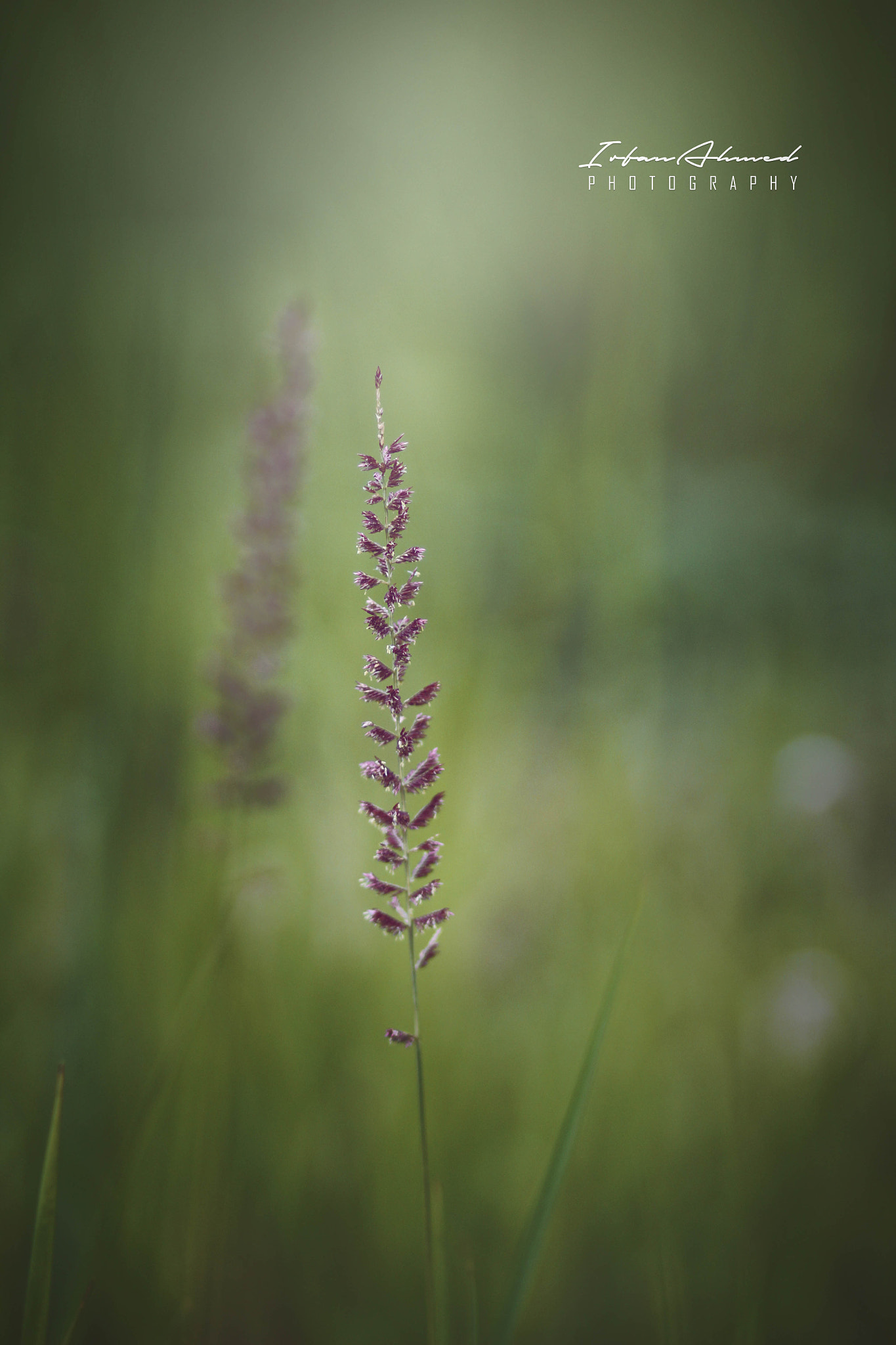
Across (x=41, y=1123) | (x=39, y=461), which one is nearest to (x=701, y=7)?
(x=39, y=461)

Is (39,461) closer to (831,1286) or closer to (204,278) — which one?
(204,278)

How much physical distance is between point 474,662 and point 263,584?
0.62ft

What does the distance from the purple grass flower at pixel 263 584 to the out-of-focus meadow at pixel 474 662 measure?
0.05 metres

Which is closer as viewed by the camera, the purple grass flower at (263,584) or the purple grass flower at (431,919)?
the purple grass flower at (431,919)

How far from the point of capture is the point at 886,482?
989mm

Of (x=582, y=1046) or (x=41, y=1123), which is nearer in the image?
(x=41, y=1123)

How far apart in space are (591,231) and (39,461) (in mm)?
628

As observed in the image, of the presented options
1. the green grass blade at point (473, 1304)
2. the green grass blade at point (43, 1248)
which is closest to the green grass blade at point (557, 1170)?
the green grass blade at point (473, 1304)

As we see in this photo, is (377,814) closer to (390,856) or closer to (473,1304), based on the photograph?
(390,856)

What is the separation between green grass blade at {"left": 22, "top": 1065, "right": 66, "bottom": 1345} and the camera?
0.22 metres

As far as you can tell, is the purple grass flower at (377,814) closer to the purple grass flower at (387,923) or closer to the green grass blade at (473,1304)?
the purple grass flower at (387,923)

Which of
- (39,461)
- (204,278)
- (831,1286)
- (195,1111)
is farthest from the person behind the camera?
(204,278)

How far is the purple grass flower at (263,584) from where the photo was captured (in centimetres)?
38

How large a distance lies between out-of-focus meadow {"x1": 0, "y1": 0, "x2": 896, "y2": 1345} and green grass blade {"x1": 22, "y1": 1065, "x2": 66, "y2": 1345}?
0.02m
